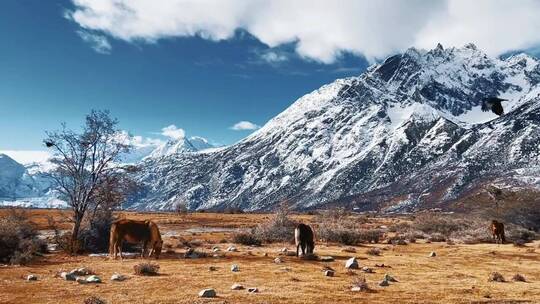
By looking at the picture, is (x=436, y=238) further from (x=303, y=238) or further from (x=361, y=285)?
(x=361, y=285)

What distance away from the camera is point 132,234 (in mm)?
32656

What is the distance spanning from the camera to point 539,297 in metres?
20.6

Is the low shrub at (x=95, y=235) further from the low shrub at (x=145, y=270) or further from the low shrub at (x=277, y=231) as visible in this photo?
the low shrub at (x=145, y=270)

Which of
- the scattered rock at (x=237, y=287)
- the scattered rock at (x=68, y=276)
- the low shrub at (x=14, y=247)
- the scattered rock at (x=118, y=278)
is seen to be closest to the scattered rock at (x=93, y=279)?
the scattered rock at (x=118, y=278)

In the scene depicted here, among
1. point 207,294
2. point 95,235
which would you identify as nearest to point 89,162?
point 95,235

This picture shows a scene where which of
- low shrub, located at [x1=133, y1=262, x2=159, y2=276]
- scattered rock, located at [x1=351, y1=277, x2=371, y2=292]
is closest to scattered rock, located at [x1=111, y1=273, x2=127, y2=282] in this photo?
low shrub, located at [x1=133, y1=262, x2=159, y2=276]

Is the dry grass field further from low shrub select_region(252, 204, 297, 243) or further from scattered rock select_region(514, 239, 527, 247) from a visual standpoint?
low shrub select_region(252, 204, 297, 243)

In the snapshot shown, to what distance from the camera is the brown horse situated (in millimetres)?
32500

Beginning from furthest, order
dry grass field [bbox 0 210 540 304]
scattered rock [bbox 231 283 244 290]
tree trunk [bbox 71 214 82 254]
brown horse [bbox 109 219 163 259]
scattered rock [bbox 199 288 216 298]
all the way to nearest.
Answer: tree trunk [bbox 71 214 82 254]
brown horse [bbox 109 219 163 259]
scattered rock [bbox 231 283 244 290]
dry grass field [bbox 0 210 540 304]
scattered rock [bbox 199 288 216 298]

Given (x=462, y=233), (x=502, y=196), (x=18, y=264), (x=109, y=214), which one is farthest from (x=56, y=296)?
(x=502, y=196)

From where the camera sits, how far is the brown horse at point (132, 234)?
32500 mm

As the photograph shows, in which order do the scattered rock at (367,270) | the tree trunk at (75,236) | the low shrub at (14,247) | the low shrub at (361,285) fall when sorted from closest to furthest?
the low shrub at (361,285) < the scattered rock at (367,270) < the low shrub at (14,247) < the tree trunk at (75,236)

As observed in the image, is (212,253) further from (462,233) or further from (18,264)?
(462,233)

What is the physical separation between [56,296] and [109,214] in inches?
920
